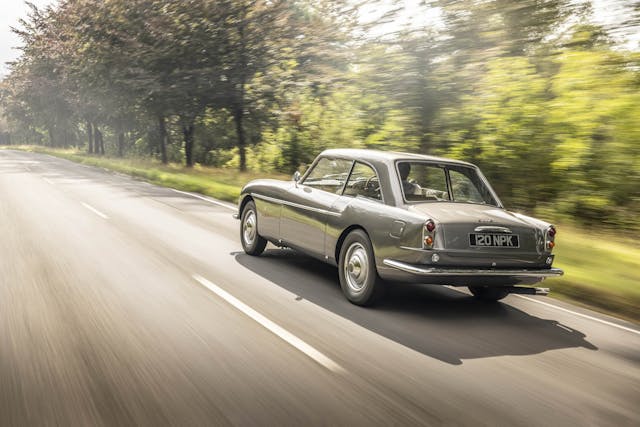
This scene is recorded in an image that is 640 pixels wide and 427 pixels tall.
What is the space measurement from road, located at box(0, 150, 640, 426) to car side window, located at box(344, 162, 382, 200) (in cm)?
110

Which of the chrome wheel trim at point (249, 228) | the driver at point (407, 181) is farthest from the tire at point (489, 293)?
the chrome wheel trim at point (249, 228)

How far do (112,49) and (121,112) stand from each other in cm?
887

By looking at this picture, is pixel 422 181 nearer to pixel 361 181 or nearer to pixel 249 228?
pixel 361 181

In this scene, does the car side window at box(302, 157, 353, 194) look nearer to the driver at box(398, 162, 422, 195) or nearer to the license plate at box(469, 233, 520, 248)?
the driver at box(398, 162, 422, 195)

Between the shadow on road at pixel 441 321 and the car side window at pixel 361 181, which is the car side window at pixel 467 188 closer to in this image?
the car side window at pixel 361 181

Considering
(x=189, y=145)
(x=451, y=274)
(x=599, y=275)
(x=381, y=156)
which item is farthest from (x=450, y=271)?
(x=189, y=145)

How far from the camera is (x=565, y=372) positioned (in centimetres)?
458

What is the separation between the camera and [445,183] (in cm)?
692

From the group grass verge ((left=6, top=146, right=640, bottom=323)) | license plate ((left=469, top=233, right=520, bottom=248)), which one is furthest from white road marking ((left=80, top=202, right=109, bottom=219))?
license plate ((left=469, top=233, right=520, bottom=248))

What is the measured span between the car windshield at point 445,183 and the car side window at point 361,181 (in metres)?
0.37

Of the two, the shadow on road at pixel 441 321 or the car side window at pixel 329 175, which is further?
the car side window at pixel 329 175

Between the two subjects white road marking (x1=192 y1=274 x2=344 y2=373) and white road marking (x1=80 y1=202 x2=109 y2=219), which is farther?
white road marking (x1=80 y1=202 x2=109 y2=219)

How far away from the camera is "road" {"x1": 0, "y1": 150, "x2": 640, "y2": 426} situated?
3686mm

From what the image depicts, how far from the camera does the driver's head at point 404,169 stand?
258 inches
